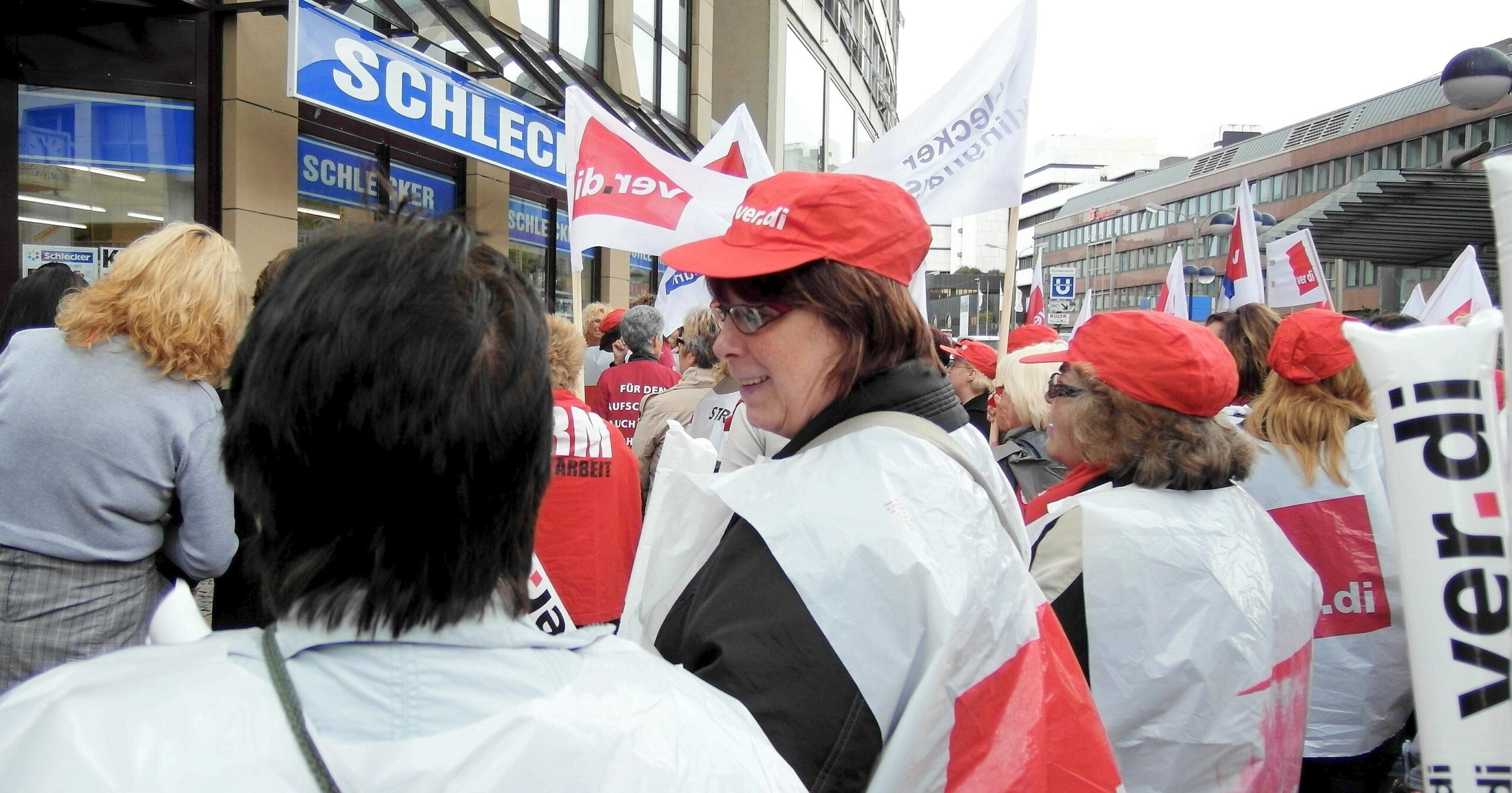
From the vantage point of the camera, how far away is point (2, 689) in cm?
261

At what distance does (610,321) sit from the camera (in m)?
8.51

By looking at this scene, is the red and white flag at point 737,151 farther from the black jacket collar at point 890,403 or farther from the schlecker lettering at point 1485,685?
the schlecker lettering at point 1485,685

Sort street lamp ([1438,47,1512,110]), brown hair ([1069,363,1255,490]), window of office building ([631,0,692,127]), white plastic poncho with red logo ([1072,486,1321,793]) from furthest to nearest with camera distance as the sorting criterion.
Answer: window of office building ([631,0,692,127]) < street lamp ([1438,47,1512,110]) < brown hair ([1069,363,1255,490]) < white plastic poncho with red logo ([1072,486,1321,793])

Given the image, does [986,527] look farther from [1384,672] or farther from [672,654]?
[1384,672]

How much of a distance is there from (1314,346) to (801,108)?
848 inches

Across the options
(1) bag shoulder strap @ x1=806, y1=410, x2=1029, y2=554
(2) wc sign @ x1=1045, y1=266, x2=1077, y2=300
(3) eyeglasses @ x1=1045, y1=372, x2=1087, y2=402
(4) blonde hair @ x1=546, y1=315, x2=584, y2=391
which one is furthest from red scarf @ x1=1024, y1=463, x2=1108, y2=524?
(2) wc sign @ x1=1045, y1=266, x2=1077, y2=300

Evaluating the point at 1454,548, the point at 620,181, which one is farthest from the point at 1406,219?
the point at 1454,548

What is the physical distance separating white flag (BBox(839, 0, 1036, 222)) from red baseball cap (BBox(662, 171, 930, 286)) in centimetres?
321

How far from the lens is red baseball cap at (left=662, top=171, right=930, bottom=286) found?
5.24 feet

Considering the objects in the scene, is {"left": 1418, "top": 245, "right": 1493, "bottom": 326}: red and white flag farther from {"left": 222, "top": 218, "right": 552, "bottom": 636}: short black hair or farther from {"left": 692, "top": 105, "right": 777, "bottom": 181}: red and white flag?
{"left": 222, "top": 218, "right": 552, "bottom": 636}: short black hair

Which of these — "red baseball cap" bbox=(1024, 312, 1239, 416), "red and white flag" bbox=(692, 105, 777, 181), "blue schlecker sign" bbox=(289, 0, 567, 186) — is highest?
"blue schlecker sign" bbox=(289, 0, 567, 186)

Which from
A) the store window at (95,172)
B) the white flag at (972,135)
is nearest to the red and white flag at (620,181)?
the white flag at (972,135)

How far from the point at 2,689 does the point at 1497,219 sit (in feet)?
10.6

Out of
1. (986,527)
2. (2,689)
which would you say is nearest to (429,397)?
(986,527)
